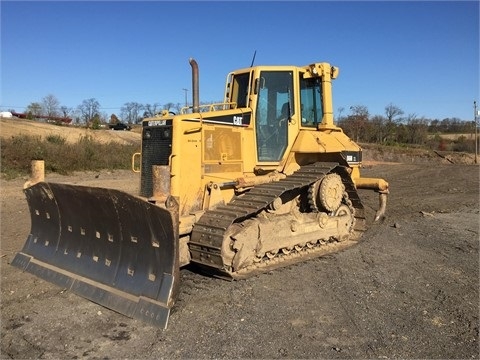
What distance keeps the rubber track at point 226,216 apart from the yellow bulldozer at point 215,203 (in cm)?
2

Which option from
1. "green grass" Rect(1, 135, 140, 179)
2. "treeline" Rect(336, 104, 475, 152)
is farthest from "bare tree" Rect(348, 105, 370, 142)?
"green grass" Rect(1, 135, 140, 179)

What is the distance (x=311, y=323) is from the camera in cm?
477

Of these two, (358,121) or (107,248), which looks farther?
(358,121)

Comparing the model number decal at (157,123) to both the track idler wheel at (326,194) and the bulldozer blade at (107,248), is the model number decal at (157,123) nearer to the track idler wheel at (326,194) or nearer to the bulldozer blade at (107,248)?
the bulldozer blade at (107,248)

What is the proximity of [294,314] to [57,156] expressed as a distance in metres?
17.2

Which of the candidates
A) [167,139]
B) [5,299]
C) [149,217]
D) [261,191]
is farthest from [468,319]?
[5,299]

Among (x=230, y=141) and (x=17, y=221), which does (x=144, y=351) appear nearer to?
(x=230, y=141)

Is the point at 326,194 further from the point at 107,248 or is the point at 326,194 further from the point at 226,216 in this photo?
the point at 107,248

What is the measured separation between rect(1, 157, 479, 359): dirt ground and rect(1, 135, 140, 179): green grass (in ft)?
36.7

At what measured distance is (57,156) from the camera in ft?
65.3

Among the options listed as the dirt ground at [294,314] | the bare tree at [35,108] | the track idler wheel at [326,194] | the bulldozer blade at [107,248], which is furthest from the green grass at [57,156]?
the bare tree at [35,108]

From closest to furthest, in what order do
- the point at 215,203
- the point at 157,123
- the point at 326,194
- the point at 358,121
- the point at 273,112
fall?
the point at 215,203
the point at 157,123
the point at 273,112
the point at 326,194
the point at 358,121

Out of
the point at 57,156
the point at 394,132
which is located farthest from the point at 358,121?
the point at 57,156

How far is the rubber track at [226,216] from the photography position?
A: 577cm
